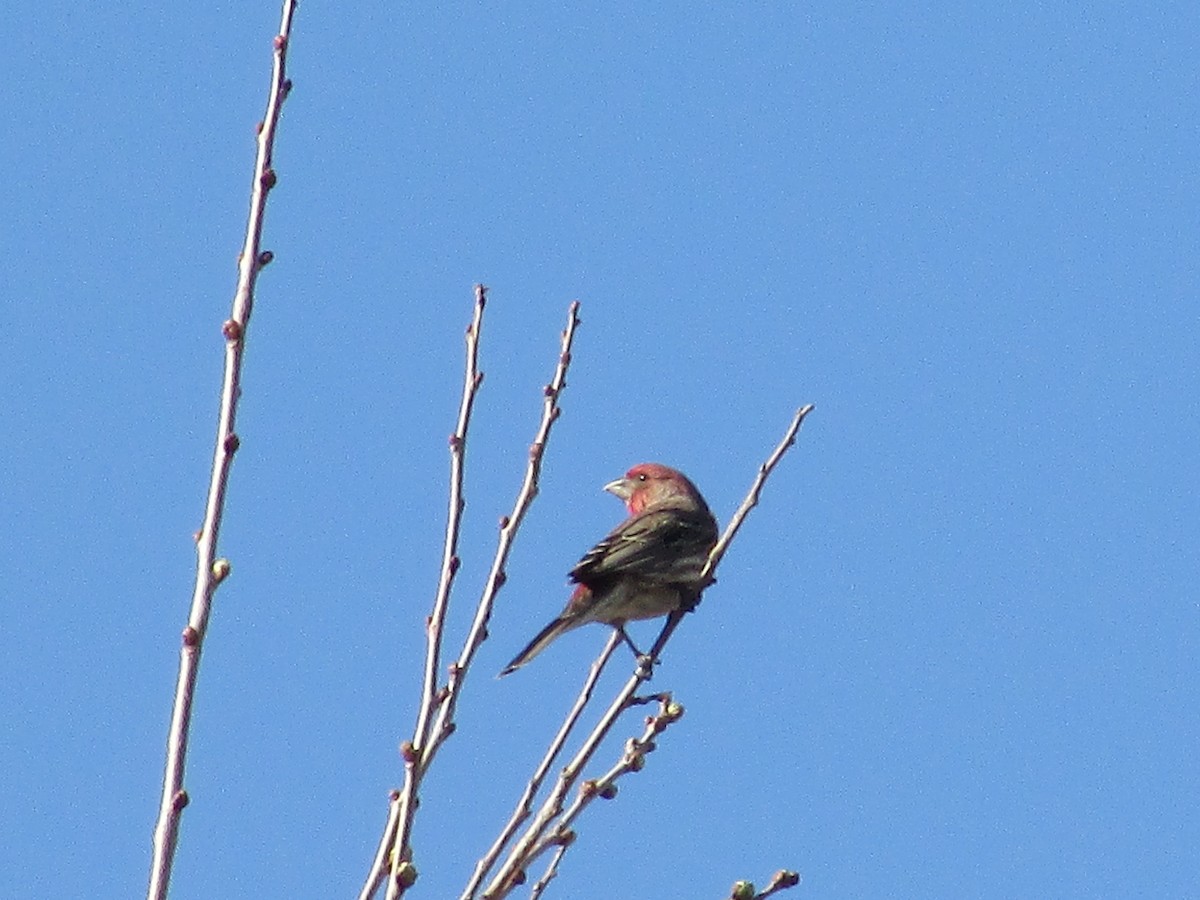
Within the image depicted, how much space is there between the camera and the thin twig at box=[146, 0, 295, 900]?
317cm

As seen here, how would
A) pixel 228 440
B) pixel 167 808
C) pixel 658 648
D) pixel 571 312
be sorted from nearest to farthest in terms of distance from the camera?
pixel 167 808 < pixel 228 440 < pixel 571 312 < pixel 658 648

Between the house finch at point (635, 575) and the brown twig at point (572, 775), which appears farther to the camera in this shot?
the house finch at point (635, 575)

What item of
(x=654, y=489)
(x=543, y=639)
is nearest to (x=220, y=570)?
(x=543, y=639)

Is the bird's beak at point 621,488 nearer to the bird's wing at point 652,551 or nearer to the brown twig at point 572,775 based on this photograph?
the bird's wing at point 652,551

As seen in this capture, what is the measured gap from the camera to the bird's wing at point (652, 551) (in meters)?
8.25

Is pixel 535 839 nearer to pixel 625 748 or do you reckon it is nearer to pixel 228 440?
pixel 625 748

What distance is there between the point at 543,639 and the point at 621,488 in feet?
9.02

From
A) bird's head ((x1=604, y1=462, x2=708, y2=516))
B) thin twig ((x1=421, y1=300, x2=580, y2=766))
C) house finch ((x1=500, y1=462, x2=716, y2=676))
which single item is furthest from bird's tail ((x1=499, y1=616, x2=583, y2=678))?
thin twig ((x1=421, y1=300, x2=580, y2=766))

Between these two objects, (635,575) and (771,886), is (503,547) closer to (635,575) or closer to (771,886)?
(771,886)

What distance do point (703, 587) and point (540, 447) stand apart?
13.4 ft

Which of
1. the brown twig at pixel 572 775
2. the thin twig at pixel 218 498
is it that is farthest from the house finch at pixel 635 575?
the thin twig at pixel 218 498

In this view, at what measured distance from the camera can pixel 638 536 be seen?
8.59 m

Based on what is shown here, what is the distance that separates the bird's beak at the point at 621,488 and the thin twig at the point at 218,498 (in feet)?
21.8

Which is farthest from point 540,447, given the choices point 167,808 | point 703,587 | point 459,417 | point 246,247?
point 703,587
